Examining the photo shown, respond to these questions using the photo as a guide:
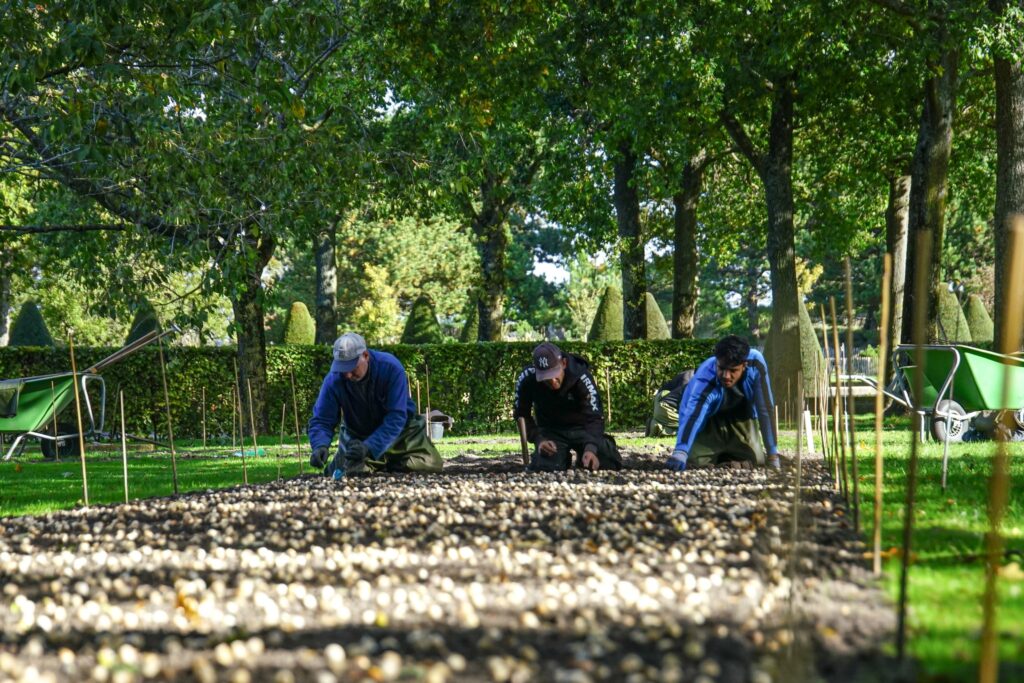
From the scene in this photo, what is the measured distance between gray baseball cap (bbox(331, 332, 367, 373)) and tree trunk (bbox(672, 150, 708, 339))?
12520mm

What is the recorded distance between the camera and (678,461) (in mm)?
8258

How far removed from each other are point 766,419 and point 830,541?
10.8 feet

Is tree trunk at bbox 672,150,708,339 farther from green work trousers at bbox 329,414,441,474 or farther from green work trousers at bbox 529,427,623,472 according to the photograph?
green work trousers at bbox 329,414,441,474

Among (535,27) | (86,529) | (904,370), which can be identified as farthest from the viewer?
(535,27)

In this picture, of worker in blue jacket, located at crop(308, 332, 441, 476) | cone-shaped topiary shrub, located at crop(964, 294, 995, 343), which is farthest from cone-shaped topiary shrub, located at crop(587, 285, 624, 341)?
worker in blue jacket, located at crop(308, 332, 441, 476)

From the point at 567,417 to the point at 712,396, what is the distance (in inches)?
51.6

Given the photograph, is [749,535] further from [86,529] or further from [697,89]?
[697,89]

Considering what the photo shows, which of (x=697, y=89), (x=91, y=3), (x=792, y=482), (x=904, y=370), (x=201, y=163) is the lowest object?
(x=792, y=482)

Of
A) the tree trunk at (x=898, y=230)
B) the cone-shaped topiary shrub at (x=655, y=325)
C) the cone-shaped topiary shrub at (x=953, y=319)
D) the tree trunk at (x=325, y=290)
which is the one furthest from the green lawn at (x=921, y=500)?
the cone-shaped topiary shrub at (x=953, y=319)

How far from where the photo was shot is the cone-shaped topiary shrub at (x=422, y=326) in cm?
2453

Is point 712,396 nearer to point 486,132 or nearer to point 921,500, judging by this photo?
point 921,500

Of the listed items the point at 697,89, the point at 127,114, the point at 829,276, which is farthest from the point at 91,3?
the point at 829,276

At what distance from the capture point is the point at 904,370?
32.6ft

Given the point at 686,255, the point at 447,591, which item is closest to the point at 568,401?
the point at 447,591
